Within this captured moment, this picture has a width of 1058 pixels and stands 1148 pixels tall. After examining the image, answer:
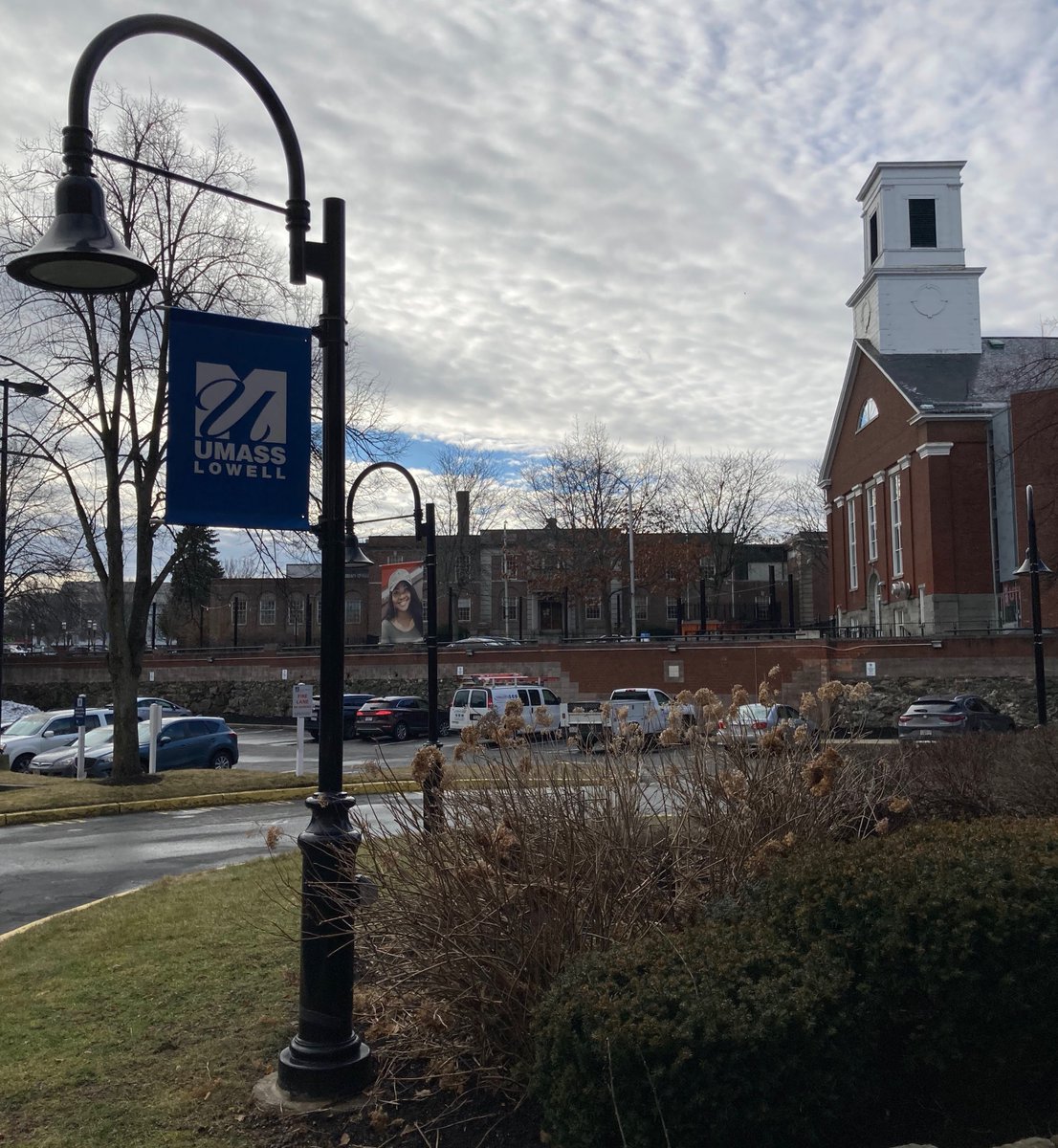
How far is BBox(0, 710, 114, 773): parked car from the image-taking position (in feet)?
94.5

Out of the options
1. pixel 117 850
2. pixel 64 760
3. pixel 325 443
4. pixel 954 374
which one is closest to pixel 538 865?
pixel 325 443

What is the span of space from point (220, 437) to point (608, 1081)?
11.8 feet

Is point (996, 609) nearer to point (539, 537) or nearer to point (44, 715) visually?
point (539, 537)

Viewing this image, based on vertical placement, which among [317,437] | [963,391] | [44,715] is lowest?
[44,715]

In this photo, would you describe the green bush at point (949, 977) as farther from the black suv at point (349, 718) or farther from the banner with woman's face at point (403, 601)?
the black suv at point (349, 718)

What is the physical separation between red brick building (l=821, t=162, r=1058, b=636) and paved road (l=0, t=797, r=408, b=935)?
3150cm

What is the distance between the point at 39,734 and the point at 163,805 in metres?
13.4

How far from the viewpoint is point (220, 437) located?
5637 millimetres

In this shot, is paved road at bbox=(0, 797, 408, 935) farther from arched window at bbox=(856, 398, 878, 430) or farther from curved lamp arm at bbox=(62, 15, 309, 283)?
arched window at bbox=(856, 398, 878, 430)

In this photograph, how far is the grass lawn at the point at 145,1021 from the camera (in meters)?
4.89

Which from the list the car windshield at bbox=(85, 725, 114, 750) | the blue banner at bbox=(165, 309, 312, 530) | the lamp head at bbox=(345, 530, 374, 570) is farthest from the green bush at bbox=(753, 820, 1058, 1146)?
the car windshield at bbox=(85, 725, 114, 750)

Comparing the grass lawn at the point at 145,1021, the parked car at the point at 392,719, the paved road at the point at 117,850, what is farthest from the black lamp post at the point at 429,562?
the parked car at the point at 392,719

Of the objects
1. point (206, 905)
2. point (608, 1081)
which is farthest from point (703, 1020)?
point (206, 905)

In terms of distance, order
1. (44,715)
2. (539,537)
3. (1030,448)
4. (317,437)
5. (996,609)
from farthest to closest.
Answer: (539,537), (996,609), (1030,448), (44,715), (317,437)
